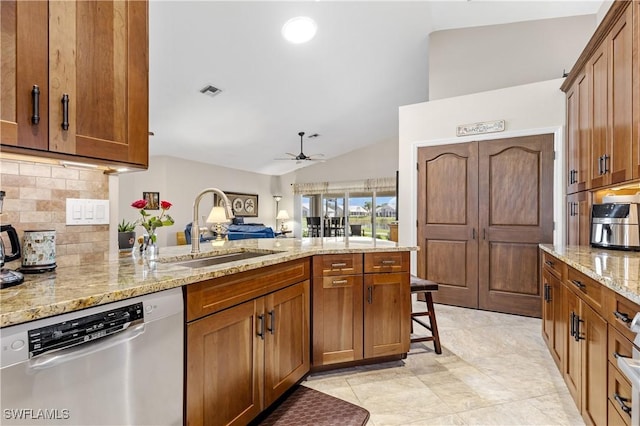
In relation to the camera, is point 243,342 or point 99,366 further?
point 243,342

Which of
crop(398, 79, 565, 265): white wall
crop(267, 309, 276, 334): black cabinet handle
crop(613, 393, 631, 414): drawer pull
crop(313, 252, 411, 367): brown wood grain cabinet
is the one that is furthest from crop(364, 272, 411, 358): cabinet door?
crop(398, 79, 565, 265): white wall

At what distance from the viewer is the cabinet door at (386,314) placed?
2178 millimetres

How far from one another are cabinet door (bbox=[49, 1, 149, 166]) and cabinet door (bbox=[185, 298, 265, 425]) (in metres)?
0.79

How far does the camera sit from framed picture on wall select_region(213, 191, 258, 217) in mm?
8438

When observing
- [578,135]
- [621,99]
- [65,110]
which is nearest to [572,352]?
[621,99]

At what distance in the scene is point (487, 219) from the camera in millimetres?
3605

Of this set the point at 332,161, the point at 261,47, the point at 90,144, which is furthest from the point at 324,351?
the point at 332,161

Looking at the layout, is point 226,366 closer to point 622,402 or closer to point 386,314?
point 386,314

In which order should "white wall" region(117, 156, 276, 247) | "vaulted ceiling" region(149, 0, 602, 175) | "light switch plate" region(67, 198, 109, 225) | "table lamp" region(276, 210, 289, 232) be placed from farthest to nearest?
1. "table lamp" region(276, 210, 289, 232)
2. "white wall" region(117, 156, 276, 247)
3. "vaulted ceiling" region(149, 0, 602, 175)
4. "light switch plate" region(67, 198, 109, 225)

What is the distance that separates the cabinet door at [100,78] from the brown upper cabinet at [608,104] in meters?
2.60

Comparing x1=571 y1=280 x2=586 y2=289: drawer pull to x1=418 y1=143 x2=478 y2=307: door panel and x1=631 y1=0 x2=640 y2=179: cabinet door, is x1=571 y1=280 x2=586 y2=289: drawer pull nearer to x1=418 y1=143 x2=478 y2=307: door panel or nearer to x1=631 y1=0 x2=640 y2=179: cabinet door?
x1=631 y1=0 x2=640 y2=179: cabinet door

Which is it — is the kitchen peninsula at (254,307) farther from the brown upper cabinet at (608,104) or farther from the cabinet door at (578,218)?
the cabinet door at (578,218)

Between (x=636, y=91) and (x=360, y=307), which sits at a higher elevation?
(x=636, y=91)

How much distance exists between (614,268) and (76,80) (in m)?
2.39
